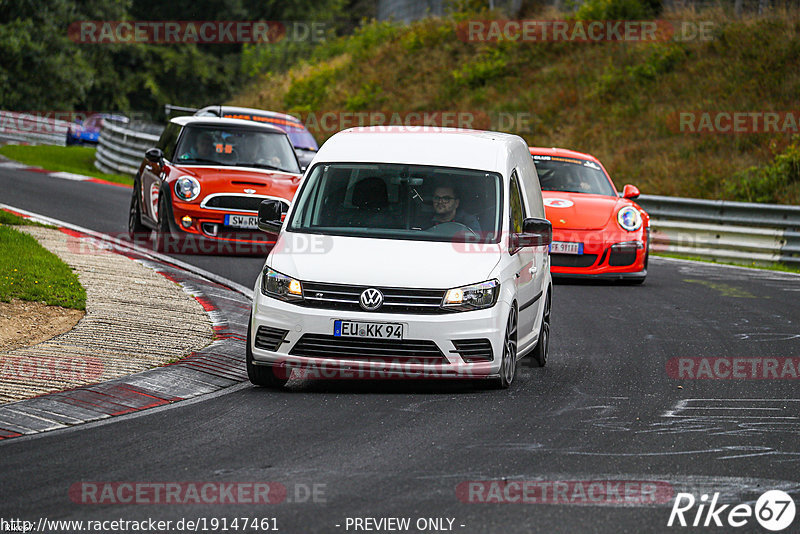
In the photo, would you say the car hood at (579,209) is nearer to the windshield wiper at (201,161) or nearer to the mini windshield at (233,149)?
the mini windshield at (233,149)

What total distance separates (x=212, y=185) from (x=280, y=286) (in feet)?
23.6

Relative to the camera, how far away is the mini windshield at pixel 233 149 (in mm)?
15531

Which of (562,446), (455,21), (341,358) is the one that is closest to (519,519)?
(562,446)

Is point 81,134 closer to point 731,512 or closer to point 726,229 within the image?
point 726,229

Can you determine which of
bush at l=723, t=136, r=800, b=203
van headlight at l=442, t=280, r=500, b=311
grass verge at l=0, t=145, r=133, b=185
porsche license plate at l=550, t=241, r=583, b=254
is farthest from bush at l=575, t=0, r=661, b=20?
van headlight at l=442, t=280, r=500, b=311

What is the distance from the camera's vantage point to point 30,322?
31.4 ft

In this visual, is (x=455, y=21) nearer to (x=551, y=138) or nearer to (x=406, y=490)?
(x=551, y=138)

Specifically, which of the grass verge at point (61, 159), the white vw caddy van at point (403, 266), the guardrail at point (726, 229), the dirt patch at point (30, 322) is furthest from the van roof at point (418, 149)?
the grass verge at point (61, 159)

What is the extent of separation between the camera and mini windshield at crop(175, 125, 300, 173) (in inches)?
611

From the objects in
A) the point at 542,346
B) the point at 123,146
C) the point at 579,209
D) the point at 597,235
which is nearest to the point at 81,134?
the point at 123,146

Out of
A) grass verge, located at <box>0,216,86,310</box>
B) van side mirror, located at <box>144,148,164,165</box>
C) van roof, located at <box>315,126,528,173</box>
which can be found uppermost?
van roof, located at <box>315,126,528,173</box>

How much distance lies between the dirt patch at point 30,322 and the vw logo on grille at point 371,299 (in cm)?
283

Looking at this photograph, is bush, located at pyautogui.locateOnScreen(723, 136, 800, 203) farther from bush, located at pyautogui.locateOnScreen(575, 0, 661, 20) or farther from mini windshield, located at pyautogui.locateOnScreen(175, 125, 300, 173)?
bush, located at pyautogui.locateOnScreen(575, 0, 661, 20)

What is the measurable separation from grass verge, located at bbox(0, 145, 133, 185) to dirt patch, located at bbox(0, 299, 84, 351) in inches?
622
